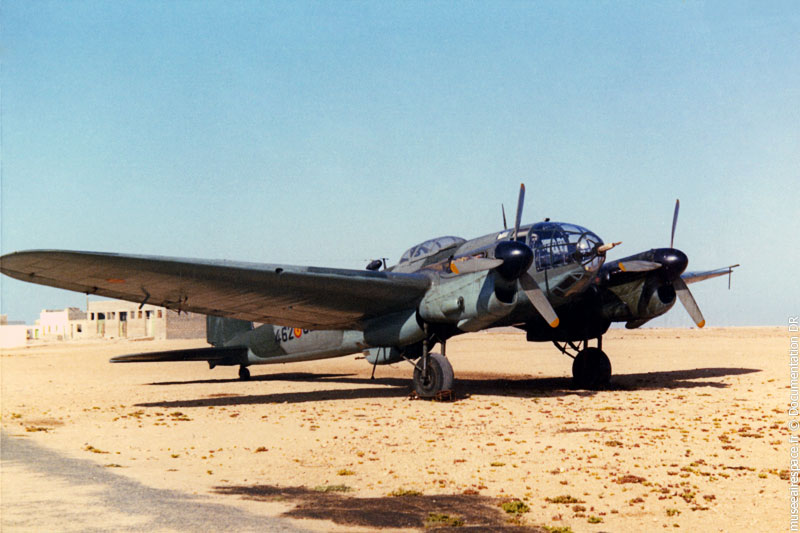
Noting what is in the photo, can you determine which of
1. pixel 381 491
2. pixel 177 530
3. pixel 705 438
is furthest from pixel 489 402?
pixel 177 530

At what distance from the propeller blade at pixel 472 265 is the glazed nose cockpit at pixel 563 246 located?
1.43 meters

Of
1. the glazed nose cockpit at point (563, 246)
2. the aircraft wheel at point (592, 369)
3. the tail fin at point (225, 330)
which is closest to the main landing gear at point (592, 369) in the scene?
the aircraft wheel at point (592, 369)

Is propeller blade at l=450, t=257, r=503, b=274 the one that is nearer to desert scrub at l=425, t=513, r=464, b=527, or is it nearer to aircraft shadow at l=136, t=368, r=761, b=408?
aircraft shadow at l=136, t=368, r=761, b=408

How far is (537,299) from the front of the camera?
48.5ft


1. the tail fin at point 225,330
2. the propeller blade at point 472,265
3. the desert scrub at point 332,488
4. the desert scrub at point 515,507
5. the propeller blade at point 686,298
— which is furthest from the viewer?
the tail fin at point 225,330

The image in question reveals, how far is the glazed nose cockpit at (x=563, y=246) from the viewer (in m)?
15.1

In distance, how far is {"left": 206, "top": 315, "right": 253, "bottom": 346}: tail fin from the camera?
24578 millimetres

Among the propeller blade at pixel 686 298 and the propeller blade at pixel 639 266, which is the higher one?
the propeller blade at pixel 639 266

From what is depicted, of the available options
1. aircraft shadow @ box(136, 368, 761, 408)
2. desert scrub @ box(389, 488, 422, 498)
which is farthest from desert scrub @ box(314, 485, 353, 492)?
aircraft shadow @ box(136, 368, 761, 408)

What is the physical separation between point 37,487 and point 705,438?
364 inches

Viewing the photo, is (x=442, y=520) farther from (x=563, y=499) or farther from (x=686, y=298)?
(x=686, y=298)

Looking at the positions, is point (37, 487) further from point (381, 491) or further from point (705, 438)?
point (705, 438)

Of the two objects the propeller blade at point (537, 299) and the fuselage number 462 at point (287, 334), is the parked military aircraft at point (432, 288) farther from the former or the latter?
the fuselage number 462 at point (287, 334)

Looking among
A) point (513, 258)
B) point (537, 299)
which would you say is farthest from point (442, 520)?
point (537, 299)
